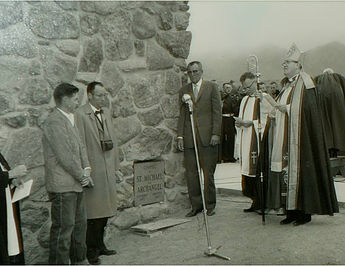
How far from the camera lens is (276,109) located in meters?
4.77

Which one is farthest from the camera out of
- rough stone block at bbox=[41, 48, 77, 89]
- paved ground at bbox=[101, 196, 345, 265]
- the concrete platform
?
the concrete platform

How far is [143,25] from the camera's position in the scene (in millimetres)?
4926

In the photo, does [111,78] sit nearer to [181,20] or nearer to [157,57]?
[157,57]

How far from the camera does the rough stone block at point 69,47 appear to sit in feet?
13.5

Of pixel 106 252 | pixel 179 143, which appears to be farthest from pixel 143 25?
pixel 106 252

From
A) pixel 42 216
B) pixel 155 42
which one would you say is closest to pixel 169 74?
pixel 155 42

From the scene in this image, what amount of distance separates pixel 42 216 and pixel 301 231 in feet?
7.87

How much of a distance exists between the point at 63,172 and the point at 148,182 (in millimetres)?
1747

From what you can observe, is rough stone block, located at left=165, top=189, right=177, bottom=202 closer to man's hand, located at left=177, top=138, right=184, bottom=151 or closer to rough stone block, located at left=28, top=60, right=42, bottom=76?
man's hand, located at left=177, top=138, right=184, bottom=151

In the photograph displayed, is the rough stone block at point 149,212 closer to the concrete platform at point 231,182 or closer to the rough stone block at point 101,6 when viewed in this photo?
the concrete platform at point 231,182

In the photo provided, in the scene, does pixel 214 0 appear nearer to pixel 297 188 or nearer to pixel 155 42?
pixel 155 42

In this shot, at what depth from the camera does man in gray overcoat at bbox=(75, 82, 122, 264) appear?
3.79 meters

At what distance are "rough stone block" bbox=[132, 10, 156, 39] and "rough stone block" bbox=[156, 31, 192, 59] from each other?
13 centimetres

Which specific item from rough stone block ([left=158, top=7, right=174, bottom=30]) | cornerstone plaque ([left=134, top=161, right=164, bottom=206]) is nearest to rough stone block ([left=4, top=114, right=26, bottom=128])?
cornerstone plaque ([left=134, top=161, right=164, bottom=206])
